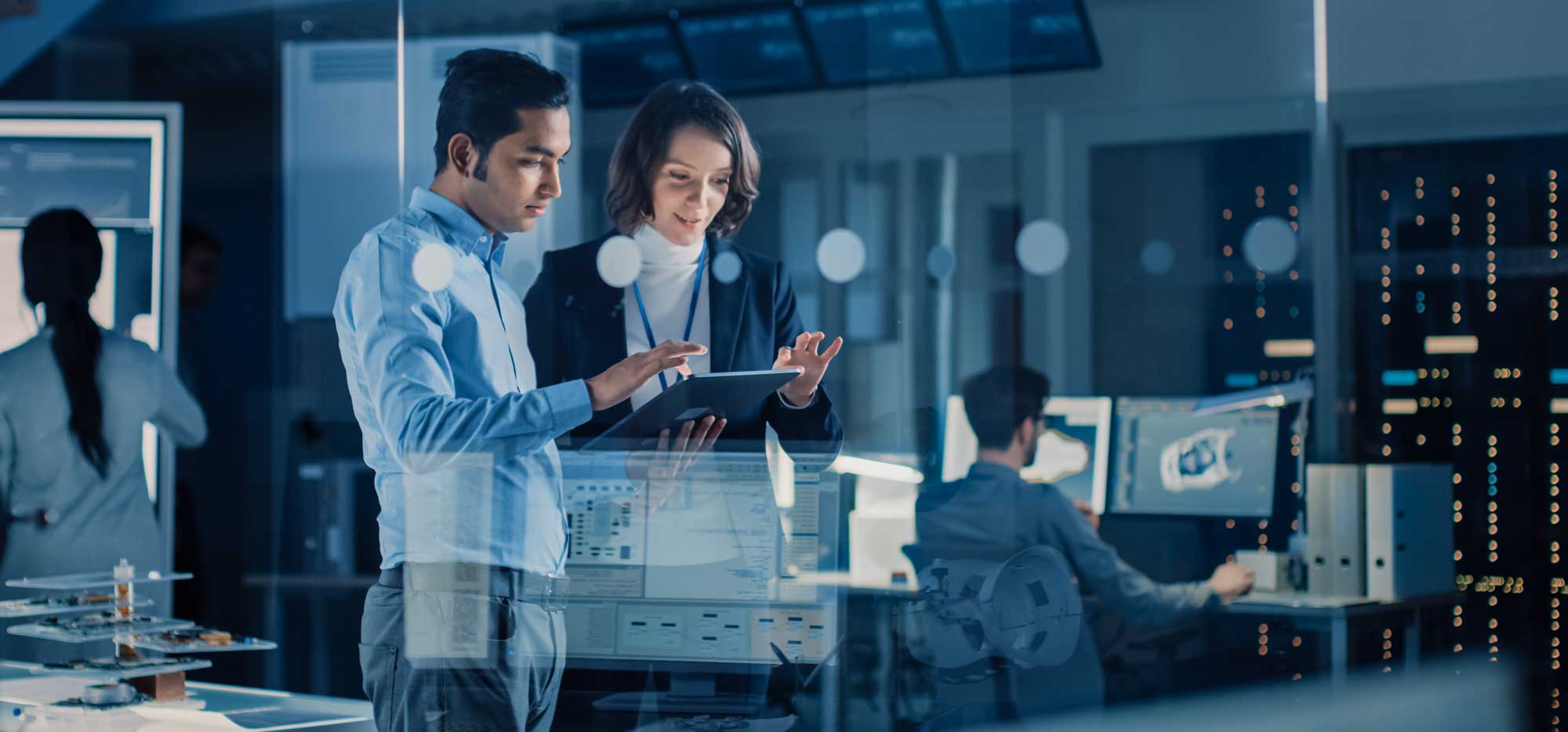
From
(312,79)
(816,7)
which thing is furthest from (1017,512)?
(312,79)

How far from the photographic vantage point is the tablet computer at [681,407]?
246cm

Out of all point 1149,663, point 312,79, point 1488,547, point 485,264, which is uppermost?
point 312,79

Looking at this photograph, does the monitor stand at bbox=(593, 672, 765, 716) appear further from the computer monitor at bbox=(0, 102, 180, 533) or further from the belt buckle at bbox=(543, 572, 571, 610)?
the computer monitor at bbox=(0, 102, 180, 533)

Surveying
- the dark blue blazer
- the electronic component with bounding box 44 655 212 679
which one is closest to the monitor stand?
the dark blue blazer

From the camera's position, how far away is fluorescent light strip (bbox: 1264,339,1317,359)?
3.61 metres

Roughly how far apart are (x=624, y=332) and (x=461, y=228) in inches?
13.5

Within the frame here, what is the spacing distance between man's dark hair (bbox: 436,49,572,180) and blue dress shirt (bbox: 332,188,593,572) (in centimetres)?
13

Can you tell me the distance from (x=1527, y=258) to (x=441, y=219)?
2444 millimetres

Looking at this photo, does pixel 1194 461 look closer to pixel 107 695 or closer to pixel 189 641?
pixel 189 641

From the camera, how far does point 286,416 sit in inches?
234

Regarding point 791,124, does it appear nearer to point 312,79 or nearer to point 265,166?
point 312,79

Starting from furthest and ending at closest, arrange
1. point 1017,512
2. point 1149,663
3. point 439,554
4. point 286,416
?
1. point 286,416
2. point 1149,663
3. point 1017,512
4. point 439,554

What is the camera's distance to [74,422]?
129 inches

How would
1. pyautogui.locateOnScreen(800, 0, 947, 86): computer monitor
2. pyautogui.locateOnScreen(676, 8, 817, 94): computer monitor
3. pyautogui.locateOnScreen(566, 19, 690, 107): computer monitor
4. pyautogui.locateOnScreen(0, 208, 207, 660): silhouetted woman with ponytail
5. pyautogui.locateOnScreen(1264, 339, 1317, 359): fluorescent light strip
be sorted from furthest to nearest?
pyautogui.locateOnScreen(800, 0, 947, 86): computer monitor, pyautogui.locateOnScreen(1264, 339, 1317, 359): fluorescent light strip, pyautogui.locateOnScreen(0, 208, 207, 660): silhouetted woman with ponytail, pyautogui.locateOnScreen(676, 8, 817, 94): computer monitor, pyautogui.locateOnScreen(566, 19, 690, 107): computer monitor
